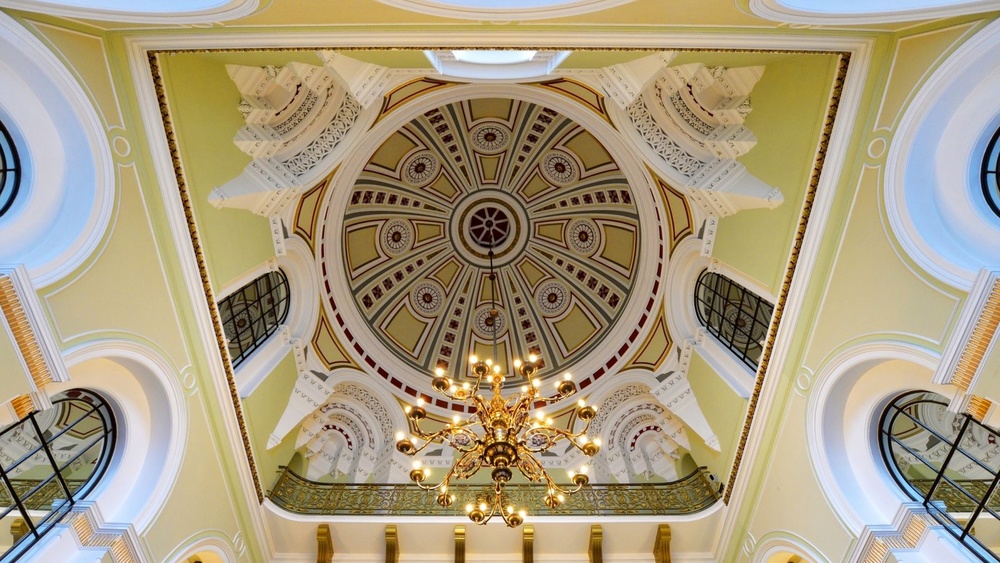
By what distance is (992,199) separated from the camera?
4.79 metres

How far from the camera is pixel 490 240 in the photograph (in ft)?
46.3

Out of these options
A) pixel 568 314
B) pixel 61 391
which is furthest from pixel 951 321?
pixel 568 314

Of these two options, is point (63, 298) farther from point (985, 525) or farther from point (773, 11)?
point (985, 525)

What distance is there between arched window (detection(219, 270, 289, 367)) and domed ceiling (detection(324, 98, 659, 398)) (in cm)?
206

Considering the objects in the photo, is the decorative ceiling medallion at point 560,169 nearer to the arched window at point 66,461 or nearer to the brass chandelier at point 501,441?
the brass chandelier at point 501,441

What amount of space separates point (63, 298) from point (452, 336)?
30.7 ft

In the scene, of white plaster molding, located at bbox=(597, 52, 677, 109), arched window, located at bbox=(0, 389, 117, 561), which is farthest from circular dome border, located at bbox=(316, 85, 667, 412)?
arched window, located at bbox=(0, 389, 117, 561)

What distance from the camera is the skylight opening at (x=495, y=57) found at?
24.6 ft

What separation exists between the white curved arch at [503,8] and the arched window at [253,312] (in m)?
4.96

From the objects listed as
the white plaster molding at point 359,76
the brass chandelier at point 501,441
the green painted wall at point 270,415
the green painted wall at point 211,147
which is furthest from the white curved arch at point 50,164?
the brass chandelier at point 501,441

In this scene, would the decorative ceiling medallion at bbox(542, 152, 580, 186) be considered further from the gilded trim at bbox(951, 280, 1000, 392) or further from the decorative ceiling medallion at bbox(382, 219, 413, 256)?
the gilded trim at bbox(951, 280, 1000, 392)

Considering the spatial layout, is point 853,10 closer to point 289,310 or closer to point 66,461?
point 289,310

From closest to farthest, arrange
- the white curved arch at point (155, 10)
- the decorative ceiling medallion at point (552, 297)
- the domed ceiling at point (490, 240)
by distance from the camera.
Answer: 1. the white curved arch at point (155, 10)
2. the domed ceiling at point (490, 240)
3. the decorative ceiling medallion at point (552, 297)

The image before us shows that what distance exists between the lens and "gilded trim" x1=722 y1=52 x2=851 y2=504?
17.7ft
